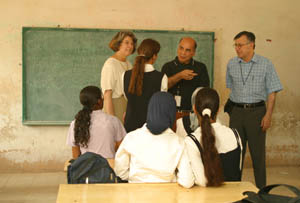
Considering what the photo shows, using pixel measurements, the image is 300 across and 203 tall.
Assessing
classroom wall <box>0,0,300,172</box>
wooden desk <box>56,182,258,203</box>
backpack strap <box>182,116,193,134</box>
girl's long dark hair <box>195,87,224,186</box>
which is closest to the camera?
wooden desk <box>56,182,258,203</box>

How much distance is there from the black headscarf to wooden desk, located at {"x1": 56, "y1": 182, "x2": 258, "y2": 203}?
333 millimetres

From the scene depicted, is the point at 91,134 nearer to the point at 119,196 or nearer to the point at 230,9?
the point at 119,196

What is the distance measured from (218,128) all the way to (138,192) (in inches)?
27.1

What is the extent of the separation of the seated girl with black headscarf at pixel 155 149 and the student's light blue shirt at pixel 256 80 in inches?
78.4

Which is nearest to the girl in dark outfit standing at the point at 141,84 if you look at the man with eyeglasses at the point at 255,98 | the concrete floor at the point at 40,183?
the man with eyeglasses at the point at 255,98

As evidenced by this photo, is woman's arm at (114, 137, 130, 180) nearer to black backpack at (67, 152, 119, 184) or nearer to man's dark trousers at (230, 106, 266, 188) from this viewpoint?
black backpack at (67, 152, 119, 184)

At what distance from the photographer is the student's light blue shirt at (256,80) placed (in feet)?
14.0

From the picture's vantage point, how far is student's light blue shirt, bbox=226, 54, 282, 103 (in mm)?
4277

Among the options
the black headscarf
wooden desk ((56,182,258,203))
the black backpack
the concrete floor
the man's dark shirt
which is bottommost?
the concrete floor

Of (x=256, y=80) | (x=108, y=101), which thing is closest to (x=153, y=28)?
(x=256, y=80)

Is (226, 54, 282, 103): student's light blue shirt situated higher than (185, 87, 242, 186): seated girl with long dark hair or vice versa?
(226, 54, 282, 103): student's light blue shirt

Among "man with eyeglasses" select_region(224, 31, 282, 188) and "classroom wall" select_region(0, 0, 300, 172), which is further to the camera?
"classroom wall" select_region(0, 0, 300, 172)

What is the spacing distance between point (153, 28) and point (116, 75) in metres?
1.91

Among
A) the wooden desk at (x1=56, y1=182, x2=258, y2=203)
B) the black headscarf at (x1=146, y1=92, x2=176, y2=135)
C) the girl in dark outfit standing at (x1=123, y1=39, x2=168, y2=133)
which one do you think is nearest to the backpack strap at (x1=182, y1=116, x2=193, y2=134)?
the girl in dark outfit standing at (x1=123, y1=39, x2=168, y2=133)
